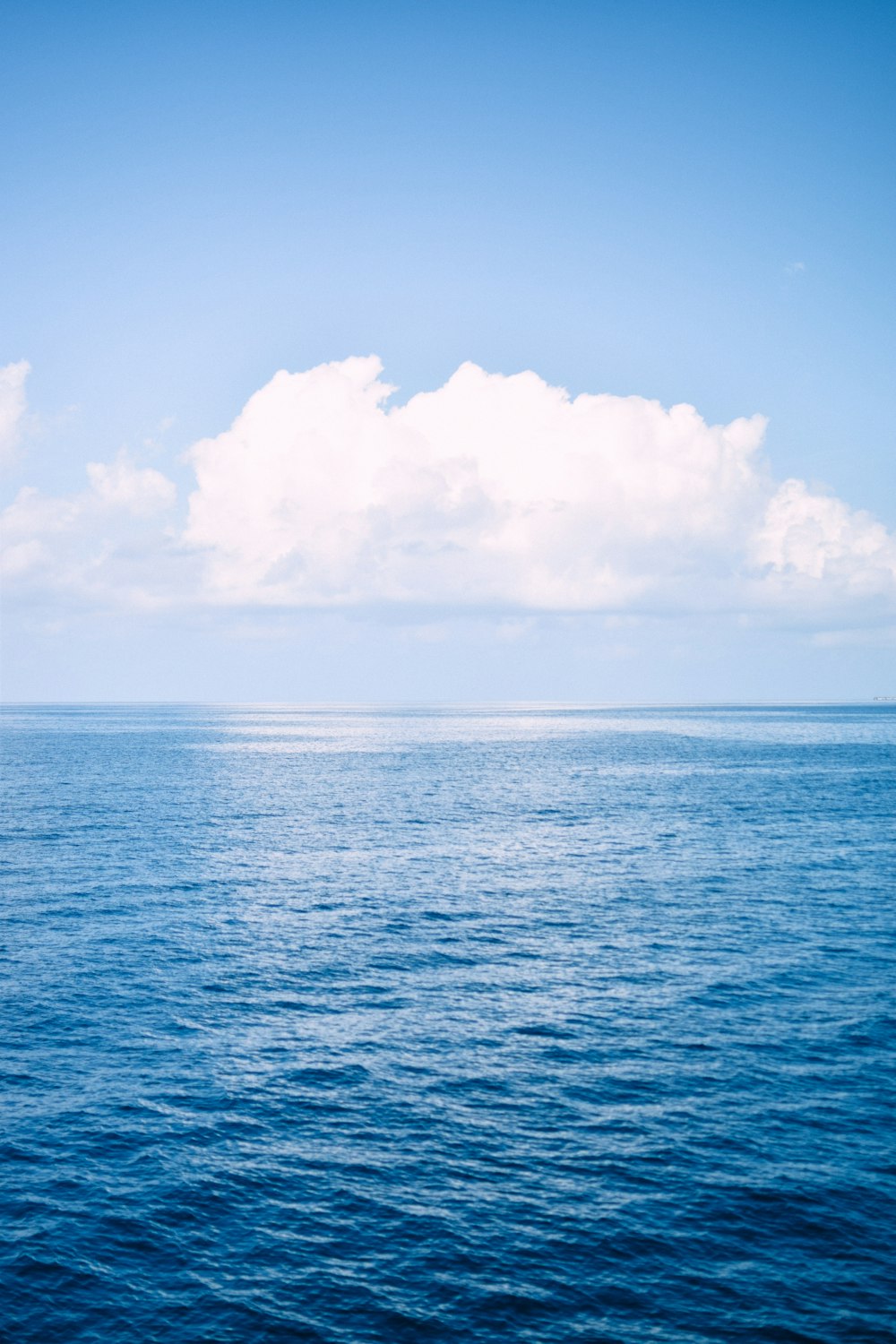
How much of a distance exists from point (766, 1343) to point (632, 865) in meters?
52.8

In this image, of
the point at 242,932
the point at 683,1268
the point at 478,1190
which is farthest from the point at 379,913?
the point at 683,1268

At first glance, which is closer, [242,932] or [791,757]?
[242,932]

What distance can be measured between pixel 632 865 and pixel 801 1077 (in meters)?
39.2

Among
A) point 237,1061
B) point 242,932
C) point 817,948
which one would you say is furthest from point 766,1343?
point 242,932

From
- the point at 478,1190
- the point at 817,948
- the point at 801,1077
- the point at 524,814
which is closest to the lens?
the point at 478,1190

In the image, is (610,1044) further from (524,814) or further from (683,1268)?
(524,814)

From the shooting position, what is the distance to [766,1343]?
67.9 ft

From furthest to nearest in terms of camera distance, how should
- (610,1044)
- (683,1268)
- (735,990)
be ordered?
(735,990)
(610,1044)
(683,1268)

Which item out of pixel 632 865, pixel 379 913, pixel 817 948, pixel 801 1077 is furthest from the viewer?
pixel 632 865

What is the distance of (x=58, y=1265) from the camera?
2370 cm

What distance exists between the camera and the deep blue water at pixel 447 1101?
22500 millimetres

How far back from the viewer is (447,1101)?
32.3 metres

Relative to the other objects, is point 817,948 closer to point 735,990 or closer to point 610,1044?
point 735,990

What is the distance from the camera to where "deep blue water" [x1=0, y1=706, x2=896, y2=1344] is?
2250cm
